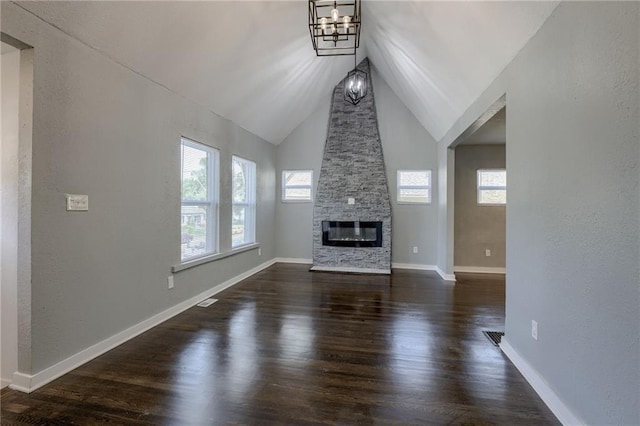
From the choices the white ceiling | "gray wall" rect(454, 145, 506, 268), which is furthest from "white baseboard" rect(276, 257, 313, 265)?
the white ceiling

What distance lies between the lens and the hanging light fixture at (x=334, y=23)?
9.02ft

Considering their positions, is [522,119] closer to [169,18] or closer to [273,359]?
[273,359]

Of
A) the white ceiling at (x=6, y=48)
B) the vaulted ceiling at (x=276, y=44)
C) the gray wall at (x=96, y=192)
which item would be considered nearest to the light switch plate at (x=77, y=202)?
the gray wall at (x=96, y=192)

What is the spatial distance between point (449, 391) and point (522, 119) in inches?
79.4

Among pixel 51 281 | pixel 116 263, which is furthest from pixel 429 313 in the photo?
pixel 51 281

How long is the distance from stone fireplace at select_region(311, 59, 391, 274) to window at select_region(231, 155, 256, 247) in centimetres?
129

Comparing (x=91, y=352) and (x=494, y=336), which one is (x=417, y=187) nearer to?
(x=494, y=336)

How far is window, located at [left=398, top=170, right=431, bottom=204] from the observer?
236 inches

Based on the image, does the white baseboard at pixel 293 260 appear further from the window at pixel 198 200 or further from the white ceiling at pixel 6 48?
the white ceiling at pixel 6 48

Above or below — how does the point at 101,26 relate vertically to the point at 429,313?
above

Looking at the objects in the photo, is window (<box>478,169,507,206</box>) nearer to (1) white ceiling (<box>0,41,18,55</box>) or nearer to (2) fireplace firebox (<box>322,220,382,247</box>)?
(2) fireplace firebox (<box>322,220,382,247</box>)

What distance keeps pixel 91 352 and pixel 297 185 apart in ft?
15.4

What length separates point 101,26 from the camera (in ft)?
7.30

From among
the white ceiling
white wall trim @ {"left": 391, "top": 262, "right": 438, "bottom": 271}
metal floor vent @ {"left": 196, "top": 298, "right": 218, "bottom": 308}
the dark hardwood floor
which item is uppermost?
the white ceiling
